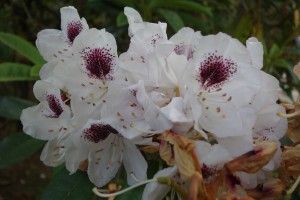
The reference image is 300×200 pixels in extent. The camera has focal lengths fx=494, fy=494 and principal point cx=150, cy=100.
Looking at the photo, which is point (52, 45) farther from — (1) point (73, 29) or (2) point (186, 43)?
(2) point (186, 43)

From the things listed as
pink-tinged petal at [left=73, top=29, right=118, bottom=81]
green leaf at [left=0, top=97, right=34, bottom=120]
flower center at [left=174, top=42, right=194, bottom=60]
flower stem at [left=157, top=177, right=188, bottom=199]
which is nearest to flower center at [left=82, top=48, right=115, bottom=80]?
pink-tinged petal at [left=73, top=29, right=118, bottom=81]

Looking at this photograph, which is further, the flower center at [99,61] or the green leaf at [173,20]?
the green leaf at [173,20]

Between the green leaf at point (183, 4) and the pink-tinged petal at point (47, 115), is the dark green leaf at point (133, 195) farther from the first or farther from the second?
the green leaf at point (183, 4)

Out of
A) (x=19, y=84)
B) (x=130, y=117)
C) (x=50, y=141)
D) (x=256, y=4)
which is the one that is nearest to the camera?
(x=130, y=117)

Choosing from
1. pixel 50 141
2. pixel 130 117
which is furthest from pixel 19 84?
pixel 130 117

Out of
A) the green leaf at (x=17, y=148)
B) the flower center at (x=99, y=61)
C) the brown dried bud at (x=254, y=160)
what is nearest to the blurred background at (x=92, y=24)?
the green leaf at (x=17, y=148)

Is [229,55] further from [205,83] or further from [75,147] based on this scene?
[75,147]
